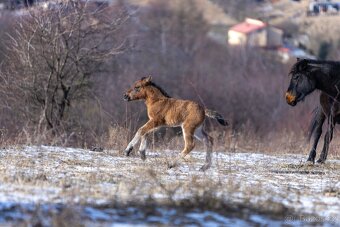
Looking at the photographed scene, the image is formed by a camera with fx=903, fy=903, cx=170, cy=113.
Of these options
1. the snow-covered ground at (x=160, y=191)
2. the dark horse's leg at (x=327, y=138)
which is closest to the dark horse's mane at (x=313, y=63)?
the dark horse's leg at (x=327, y=138)

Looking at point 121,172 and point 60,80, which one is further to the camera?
point 60,80

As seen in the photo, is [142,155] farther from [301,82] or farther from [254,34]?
[254,34]

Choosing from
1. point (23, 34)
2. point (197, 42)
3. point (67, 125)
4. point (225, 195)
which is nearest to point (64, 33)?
point (23, 34)

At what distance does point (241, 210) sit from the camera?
972cm

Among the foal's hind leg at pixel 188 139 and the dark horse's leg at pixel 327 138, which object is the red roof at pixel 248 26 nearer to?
the dark horse's leg at pixel 327 138

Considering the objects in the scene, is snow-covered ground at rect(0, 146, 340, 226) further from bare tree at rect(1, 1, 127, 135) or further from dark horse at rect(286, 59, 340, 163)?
bare tree at rect(1, 1, 127, 135)

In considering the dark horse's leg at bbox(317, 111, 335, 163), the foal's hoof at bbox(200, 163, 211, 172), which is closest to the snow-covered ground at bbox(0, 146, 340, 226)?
the foal's hoof at bbox(200, 163, 211, 172)

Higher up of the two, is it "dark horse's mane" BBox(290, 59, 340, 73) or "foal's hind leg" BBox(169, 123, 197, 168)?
"dark horse's mane" BBox(290, 59, 340, 73)

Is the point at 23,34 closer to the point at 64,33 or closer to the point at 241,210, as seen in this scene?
the point at 64,33

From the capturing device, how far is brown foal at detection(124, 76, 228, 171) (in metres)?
14.5

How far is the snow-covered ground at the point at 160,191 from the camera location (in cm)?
931

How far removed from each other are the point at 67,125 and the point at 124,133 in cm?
802

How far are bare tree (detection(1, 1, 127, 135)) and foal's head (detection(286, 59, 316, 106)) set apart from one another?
31.3 feet

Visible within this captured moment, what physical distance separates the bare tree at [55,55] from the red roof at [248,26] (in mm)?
59549
